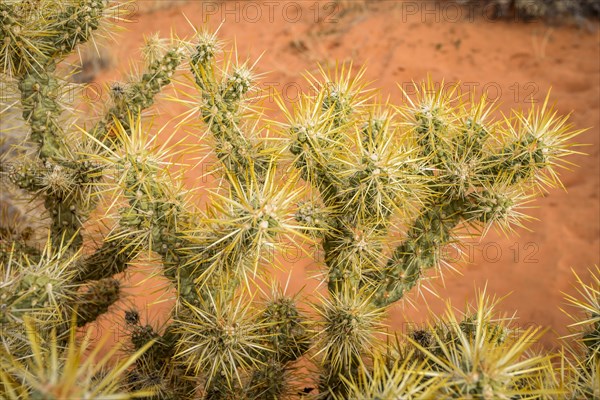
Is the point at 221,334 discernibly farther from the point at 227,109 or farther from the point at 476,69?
the point at 476,69

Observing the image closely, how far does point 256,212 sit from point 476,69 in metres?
4.79

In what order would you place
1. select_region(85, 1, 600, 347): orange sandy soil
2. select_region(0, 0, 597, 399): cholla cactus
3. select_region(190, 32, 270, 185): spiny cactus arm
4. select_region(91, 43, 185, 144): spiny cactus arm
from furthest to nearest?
select_region(85, 1, 600, 347): orange sandy soil, select_region(91, 43, 185, 144): spiny cactus arm, select_region(190, 32, 270, 185): spiny cactus arm, select_region(0, 0, 597, 399): cholla cactus

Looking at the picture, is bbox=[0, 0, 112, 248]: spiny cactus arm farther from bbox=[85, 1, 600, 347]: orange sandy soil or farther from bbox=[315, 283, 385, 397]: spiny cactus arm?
bbox=[85, 1, 600, 347]: orange sandy soil

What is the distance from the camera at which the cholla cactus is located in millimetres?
1951

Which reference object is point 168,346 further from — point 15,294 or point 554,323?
point 554,323

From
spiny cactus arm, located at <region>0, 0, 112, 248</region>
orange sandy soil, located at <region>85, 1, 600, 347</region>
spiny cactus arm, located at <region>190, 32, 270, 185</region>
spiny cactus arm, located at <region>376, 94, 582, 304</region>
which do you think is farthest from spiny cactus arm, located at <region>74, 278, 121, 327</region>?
spiny cactus arm, located at <region>376, 94, 582, 304</region>

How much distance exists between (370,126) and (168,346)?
1.25 metres

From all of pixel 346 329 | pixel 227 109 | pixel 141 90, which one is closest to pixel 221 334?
pixel 346 329

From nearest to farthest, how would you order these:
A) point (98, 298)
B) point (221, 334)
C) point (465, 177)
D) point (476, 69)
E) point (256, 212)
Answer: point (256, 212) < point (221, 334) < point (465, 177) < point (98, 298) < point (476, 69)

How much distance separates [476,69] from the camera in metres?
5.92

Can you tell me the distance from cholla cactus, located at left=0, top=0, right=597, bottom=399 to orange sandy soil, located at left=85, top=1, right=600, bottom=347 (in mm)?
1252


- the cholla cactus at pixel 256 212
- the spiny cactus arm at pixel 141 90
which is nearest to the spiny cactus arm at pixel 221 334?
the cholla cactus at pixel 256 212

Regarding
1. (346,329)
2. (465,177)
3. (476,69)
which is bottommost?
(476,69)

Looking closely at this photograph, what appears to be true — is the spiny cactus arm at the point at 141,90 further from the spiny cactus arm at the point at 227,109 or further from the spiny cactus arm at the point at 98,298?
the spiny cactus arm at the point at 98,298
